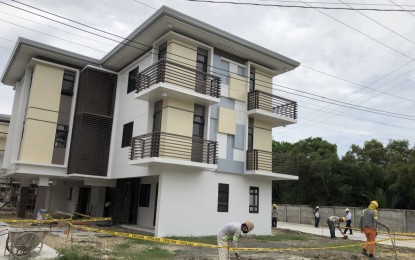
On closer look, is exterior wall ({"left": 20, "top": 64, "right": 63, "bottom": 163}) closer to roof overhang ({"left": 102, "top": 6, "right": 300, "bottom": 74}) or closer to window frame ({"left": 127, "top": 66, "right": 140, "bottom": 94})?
roof overhang ({"left": 102, "top": 6, "right": 300, "bottom": 74})

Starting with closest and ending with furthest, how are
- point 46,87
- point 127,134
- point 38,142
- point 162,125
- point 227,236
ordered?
point 227,236, point 162,125, point 38,142, point 127,134, point 46,87

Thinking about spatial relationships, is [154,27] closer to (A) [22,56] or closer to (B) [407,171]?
(A) [22,56]

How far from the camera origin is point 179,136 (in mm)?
17344

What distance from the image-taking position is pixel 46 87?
72.7 ft

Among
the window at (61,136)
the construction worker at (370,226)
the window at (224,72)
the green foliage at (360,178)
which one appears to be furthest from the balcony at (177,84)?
the green foliage at (360,178)

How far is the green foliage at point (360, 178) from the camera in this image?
3017 centimetres

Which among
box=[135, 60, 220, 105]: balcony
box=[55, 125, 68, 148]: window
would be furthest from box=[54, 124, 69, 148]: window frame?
box=[135, 60, 220, 105]: balcony

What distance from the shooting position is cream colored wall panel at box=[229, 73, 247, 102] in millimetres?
20797

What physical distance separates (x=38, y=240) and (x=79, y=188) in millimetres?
18991

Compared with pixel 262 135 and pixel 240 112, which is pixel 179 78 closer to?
pixel 240 112

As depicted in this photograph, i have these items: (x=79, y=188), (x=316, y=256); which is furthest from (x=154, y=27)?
(x=79, y=188)

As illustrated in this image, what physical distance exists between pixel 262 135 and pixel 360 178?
16.9 metres

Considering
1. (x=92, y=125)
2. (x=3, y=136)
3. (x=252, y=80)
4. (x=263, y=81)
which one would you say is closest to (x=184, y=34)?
(x=252, y=80)

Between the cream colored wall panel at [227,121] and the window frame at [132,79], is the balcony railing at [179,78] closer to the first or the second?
the cream colored wall panel at [227,121]
